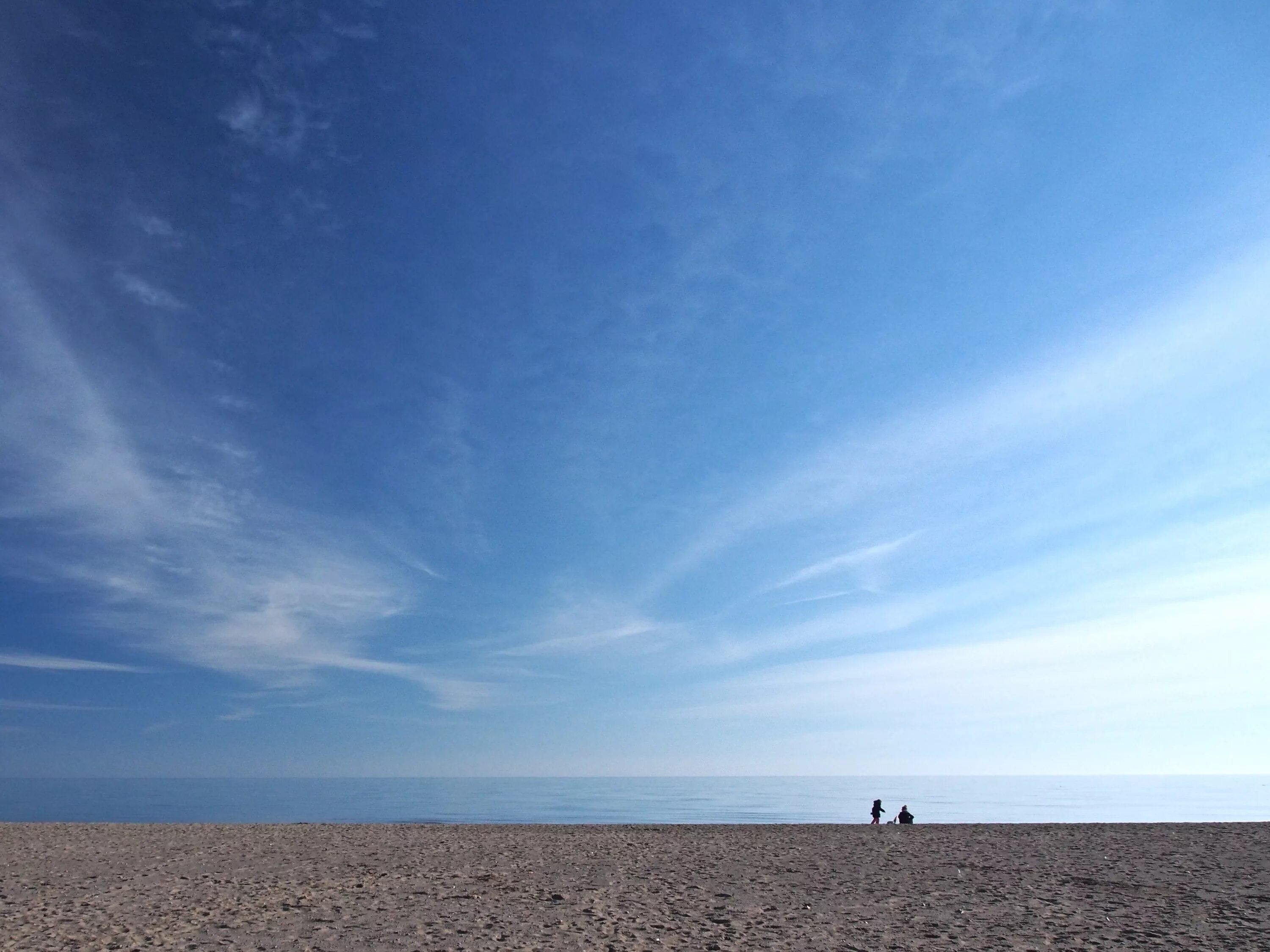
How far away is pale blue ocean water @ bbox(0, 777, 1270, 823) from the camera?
5622 cm

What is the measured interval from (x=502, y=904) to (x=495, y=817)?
4922cm

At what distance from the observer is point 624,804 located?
260 ft

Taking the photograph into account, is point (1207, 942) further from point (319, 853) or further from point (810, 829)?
point (319, 853)

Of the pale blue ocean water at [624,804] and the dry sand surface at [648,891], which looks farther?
Answer: the pale blue ocean water at [624,804]

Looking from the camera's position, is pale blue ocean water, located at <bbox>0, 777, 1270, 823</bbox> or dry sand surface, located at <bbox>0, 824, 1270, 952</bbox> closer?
dry sand surface, located at <bbox>0, 824, 1270, 952</bbox>

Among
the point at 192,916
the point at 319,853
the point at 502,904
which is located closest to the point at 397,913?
the point at 502,904

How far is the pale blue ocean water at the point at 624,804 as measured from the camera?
56.2 metres

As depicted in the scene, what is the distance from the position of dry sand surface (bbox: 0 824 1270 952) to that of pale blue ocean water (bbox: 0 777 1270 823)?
19995 mm

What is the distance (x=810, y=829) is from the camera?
24656mm

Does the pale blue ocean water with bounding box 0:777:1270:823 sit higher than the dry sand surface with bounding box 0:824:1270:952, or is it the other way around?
the dry sand surface with bounding box 0:824:1270:952

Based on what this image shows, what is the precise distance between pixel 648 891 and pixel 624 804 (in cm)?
6999

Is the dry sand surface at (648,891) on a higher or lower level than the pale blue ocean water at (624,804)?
higher

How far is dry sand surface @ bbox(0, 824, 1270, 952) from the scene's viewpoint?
10.8 meters

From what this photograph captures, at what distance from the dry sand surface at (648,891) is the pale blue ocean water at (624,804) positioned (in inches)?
787
